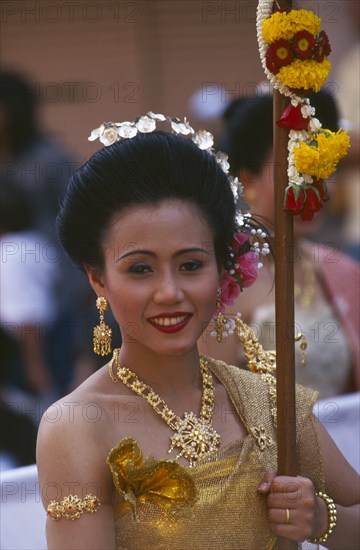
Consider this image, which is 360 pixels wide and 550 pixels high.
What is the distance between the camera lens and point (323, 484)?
7.80ft

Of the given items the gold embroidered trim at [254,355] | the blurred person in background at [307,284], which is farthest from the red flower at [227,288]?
the blurred person in background at [307,284]

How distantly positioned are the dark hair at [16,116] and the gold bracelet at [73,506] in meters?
2.71

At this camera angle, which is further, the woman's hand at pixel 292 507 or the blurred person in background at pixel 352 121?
the blurred person in background at pixel 352 121

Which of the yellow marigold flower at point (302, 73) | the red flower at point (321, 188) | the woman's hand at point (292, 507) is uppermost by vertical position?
the yellow marigold flower at point (302, 73)

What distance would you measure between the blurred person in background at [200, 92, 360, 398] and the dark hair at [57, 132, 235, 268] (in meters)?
1.36

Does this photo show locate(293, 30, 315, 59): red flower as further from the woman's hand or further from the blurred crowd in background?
the blurred crowd in background

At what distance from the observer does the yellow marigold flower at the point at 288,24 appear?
1.95m


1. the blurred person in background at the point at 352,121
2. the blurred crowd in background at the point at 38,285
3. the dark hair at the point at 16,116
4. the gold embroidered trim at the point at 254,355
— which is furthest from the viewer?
the blurred person in background at the point at 352,121

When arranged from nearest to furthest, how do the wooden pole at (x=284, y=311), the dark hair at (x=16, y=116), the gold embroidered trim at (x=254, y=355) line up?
the wooden pole at (x=284, y=311)
the gold embroidered trim at (x=254, y=355)
the dark hair at (x=16, y=116)

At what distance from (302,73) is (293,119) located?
9 centimetres

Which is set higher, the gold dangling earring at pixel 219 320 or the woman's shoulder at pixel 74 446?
the gold dangling earring at pixel 219 320

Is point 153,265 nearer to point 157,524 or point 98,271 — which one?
point 98,271

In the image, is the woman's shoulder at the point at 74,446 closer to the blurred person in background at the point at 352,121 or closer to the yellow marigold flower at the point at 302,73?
the yellow marigold flower at the point at 302,73

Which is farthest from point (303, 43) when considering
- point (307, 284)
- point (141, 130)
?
point (307, 284)
